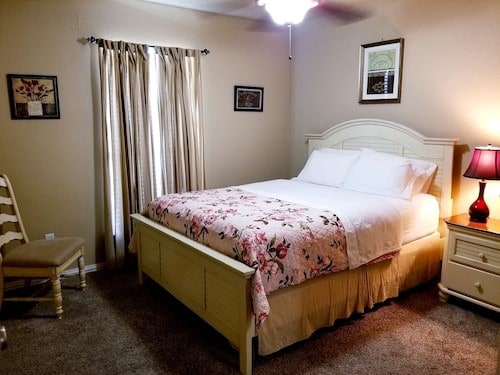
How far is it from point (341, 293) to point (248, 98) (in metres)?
2.67

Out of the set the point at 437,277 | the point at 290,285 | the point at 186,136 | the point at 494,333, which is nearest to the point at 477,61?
the point at 437,277

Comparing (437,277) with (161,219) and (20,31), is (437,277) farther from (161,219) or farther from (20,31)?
(20,31)

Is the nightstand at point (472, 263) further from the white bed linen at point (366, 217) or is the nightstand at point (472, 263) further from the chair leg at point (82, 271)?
the chair leg at point (82, 271)

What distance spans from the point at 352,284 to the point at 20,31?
327 cm

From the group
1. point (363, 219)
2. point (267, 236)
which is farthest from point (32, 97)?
point (363, 219)

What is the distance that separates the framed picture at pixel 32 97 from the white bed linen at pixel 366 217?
1.94 m

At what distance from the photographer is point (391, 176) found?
3207mm

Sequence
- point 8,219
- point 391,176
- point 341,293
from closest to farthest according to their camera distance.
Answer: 1. point 341,293
2. point 8,219
3. point 391,176

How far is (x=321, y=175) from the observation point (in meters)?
3.77

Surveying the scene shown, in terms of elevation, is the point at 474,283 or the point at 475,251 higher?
the point at 475,251

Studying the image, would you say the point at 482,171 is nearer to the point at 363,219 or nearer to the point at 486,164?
the point at 486,164

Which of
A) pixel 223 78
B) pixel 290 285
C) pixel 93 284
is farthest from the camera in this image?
pixel 223 78

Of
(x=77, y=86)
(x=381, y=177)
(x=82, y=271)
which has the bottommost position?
(x=82, y=271)

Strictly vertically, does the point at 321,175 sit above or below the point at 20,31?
below
